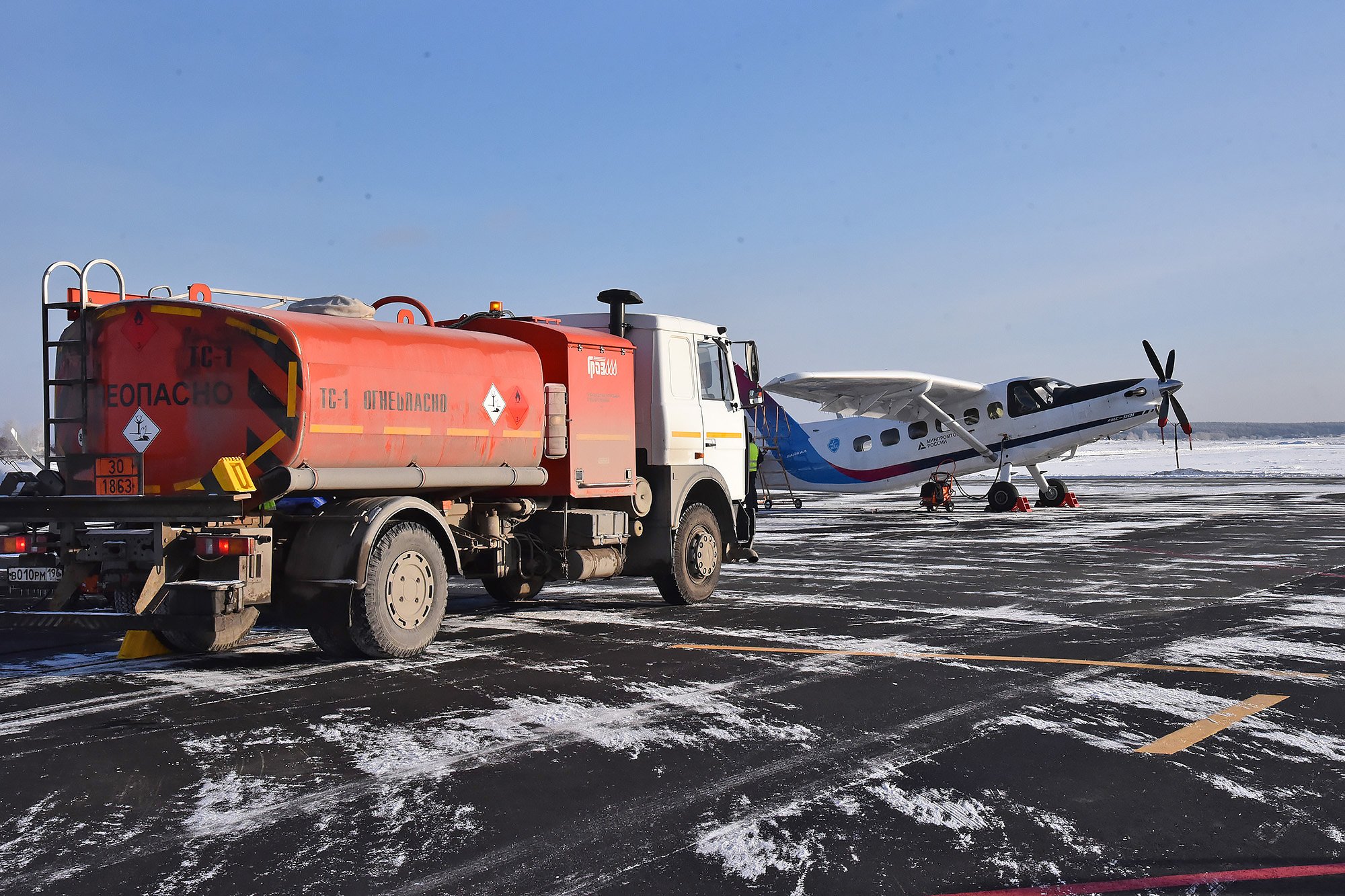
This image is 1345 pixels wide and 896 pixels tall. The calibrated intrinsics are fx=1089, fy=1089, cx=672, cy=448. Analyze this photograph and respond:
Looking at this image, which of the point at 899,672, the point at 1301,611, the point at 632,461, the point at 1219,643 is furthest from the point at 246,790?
the point at 1301,611

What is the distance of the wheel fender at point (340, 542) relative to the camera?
323 inches

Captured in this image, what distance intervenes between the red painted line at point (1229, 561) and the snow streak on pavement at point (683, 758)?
3679 mm

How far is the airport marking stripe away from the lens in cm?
797

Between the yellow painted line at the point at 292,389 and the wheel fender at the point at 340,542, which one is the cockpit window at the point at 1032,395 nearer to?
the wheel fender at the point at 340,542

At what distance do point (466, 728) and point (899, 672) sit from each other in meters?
3.31

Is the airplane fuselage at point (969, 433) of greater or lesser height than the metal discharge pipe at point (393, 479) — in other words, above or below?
above

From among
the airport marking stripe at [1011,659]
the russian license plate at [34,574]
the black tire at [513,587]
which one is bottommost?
the airport marking stripe at [1011,659]

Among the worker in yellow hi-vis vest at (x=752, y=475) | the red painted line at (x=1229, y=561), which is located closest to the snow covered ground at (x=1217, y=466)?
the red painted line at (x=1229, y=561)

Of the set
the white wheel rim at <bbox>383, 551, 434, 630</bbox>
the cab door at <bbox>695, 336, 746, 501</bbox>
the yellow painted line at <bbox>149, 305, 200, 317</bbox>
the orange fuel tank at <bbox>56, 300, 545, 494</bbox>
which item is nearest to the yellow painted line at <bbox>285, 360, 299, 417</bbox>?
the orange fuel tank at <bbox>56, 300, 545, 494</bbox>

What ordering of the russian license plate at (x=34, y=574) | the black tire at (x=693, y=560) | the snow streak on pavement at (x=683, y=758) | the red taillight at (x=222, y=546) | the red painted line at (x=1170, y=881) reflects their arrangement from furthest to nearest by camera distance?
the black tire at (x=693, y=560)
the russian license plate at (x=34, y=574)
the red taillight at (x=222, y=546)
the snow streak on pavement at (x=683, y=758)
the red painted line at (x=1170, y=881)

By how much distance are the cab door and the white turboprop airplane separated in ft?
47.9

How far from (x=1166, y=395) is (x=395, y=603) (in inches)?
1033

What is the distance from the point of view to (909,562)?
54.7 feet

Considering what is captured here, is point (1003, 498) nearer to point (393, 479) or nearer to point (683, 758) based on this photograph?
point (393, 479)
